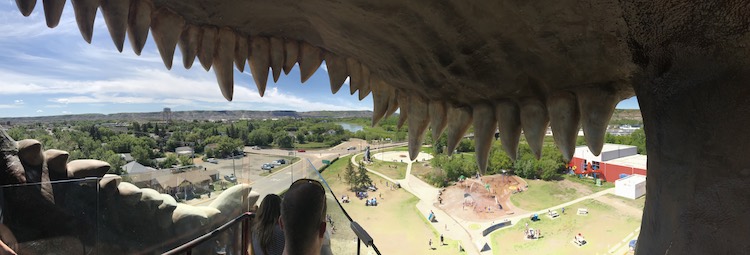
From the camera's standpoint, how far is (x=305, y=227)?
161 cm

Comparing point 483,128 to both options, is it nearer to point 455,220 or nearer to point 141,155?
point 455,220

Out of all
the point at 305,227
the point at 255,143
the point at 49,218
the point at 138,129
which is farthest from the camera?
the point at 255,143

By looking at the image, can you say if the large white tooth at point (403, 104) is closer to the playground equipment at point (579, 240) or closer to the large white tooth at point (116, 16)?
the large white tooth at point (116, 16)

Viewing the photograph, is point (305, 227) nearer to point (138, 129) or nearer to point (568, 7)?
point (568, 7)

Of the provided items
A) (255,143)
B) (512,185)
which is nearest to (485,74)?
(512,185)

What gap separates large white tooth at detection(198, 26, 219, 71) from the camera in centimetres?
95

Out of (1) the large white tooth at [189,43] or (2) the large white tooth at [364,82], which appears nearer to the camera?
(1) the large white tooth at [189,43]

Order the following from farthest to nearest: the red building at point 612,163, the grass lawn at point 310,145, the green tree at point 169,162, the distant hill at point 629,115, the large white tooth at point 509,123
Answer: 1. the grass lawn at point 310,145
2. the red building at point 612,163
3. the green tree at point 169,162
4. the distant hill at point 629,115
5. the large white tooth at point 509,123

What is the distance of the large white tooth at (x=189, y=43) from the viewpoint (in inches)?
36.7

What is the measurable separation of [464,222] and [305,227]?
73.1 ft

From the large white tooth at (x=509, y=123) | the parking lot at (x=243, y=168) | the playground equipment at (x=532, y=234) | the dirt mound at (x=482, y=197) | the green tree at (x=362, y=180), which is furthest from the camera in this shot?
the green tree at (x=362, y=180)

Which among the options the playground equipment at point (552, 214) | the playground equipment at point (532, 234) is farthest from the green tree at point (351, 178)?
the playground equipment at point (552, 214)

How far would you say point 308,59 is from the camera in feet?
3.74

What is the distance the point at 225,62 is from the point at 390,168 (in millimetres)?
35831
